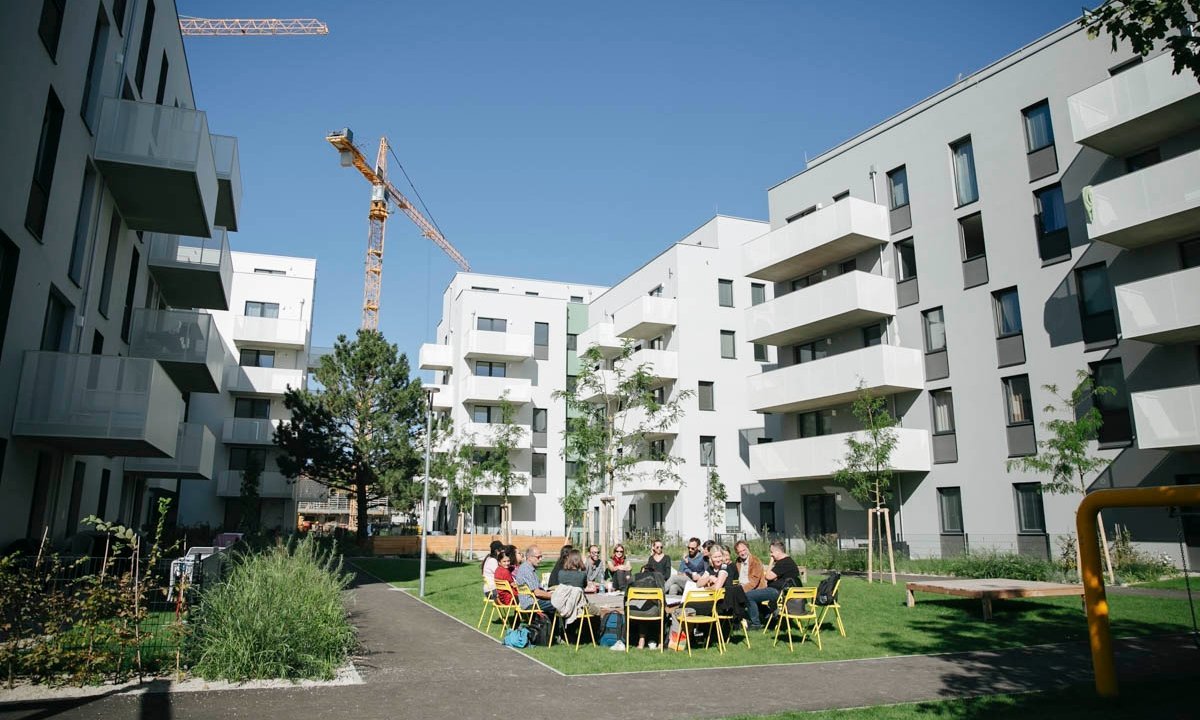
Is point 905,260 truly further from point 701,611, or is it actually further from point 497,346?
point 497,346

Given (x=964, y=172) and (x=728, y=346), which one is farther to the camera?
(x=728, y=346)

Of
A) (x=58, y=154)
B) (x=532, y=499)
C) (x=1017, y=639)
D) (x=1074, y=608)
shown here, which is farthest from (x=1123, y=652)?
(x=532, y=499)

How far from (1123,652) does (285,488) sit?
137 ft

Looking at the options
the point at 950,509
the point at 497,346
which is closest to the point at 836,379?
the point at 950,509

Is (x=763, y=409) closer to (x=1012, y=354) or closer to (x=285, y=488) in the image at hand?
(x=1012, y=354)

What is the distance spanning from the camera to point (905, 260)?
29.7 metres

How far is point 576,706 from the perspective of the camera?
836 cm

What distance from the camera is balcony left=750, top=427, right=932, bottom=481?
1063 inches

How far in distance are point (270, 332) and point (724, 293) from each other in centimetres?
2640

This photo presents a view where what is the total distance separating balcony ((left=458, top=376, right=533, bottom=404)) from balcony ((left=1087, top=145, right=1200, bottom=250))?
33180 millimetres

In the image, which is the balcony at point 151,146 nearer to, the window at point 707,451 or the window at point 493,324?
the window at point 707,451

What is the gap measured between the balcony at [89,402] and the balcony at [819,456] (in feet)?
70.0

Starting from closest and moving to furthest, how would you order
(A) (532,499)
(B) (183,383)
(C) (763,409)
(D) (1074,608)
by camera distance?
(D) (1074,608), (B) (183,383), (C) (763,409), (A) (532,499)

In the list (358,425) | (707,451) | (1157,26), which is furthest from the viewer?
(707,451)
